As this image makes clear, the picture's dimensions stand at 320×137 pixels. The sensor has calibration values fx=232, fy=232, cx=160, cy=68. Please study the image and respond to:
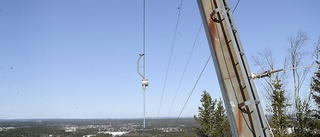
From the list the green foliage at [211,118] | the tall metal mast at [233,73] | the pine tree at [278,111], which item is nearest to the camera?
the tall metal mast at [233,73]

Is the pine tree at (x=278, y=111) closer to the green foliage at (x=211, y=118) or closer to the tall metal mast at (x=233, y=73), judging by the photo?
the green foliage at (x=211, y=118)

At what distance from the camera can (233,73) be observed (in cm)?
273

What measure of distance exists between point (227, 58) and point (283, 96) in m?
25.4

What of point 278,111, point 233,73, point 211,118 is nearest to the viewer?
point 233,73

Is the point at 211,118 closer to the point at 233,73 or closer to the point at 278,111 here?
the point at 278,111

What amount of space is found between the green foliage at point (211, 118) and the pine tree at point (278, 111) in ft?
26.3

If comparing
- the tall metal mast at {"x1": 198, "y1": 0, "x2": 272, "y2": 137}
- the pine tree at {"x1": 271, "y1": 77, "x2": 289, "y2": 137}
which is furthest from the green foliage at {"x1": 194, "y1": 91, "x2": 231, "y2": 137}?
the tall metal mast at {"x1": 198, "y1": 0, "x2": 272, "y2": 137}

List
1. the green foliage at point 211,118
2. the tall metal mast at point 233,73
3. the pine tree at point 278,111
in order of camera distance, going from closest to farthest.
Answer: the tall metal mast at point 233,73 → the pine tree at point 278,111 → the green foliage at point 211,118

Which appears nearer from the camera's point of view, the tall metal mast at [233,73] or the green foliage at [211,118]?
the tall metal mast at [233,73]

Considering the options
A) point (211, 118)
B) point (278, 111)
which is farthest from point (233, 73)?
point (211, 118)

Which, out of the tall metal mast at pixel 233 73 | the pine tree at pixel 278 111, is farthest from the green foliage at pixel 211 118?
the tall metal mast at pixel 233 73

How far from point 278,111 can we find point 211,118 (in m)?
9.51

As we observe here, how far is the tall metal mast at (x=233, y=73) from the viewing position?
2.55 metres

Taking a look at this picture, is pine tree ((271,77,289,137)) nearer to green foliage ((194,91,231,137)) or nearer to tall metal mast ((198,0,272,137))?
green foliage ((194,91,231,137))
